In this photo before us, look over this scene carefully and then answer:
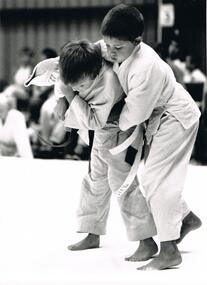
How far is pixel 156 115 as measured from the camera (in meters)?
2.13

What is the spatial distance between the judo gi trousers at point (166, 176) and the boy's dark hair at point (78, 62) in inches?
12.7

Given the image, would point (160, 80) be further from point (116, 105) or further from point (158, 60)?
point (116, 105)

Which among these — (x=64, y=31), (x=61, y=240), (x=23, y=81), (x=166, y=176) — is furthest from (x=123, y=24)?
(x=64, y=31)

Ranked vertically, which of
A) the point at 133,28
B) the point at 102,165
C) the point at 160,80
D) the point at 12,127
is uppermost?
the point at 133,28

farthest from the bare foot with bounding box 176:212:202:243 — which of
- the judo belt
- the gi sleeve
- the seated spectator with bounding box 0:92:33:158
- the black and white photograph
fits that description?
the seated spectator with bounding box 0:92:33:158

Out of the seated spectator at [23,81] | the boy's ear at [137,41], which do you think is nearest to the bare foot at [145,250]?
the boy's ear at [137,41]

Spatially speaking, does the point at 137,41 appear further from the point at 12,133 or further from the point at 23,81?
the point at 23,81

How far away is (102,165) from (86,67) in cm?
49

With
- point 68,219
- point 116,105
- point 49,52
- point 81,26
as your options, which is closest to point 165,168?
point 116,105

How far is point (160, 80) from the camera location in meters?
2.01

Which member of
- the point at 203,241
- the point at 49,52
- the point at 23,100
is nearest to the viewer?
the point at 203,241

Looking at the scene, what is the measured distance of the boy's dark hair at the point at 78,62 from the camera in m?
1.99

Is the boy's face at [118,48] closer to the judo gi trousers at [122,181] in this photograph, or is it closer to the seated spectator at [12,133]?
the judo gi trousers at [122,181]

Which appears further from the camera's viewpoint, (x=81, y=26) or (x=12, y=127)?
(x=81, y=26)
